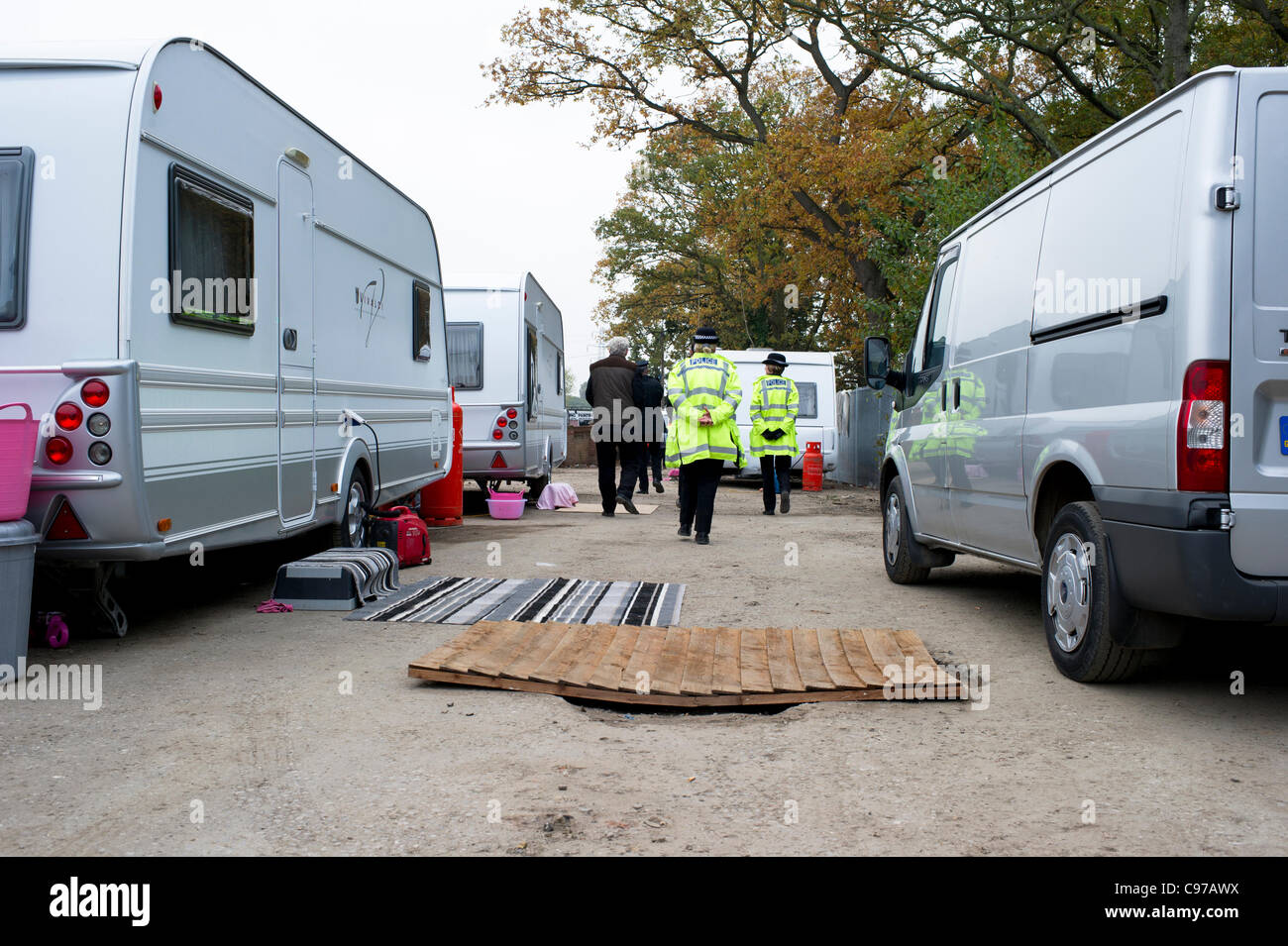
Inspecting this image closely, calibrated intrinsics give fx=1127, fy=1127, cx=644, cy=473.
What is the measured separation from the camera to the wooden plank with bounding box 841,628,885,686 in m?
4.86

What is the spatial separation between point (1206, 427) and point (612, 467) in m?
9.93

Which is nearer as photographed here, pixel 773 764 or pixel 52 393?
pixel 773 764

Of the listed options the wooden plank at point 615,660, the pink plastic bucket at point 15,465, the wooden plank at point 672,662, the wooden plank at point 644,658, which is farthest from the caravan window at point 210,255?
the wooden plank at point 672,662

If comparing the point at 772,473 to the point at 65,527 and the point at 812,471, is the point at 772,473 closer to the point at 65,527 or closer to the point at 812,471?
the point at 812,471

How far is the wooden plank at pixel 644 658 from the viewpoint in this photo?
4.79 metres

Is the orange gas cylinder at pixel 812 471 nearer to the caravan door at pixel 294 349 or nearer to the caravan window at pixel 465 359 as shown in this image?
the caravan window at pixel 465 359

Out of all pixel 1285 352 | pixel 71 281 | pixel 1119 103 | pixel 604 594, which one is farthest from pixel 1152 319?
pixel 1119 103

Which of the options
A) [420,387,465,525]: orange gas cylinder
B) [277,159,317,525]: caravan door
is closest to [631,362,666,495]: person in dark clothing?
[420,387,465,525]: orange gas cylinder

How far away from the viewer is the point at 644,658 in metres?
5.27

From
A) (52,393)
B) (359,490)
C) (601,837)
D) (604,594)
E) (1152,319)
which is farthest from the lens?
(359,490)
